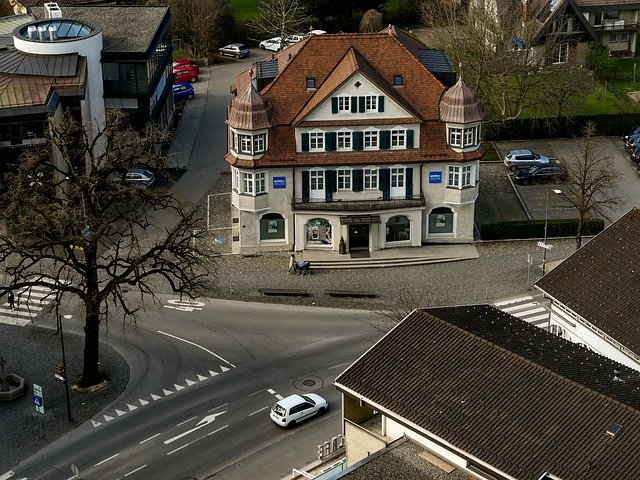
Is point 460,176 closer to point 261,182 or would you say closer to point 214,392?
point 261,182

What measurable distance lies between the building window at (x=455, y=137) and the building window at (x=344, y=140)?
7.29 meters

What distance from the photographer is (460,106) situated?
84812 millimetres

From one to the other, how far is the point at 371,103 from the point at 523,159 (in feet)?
67.6

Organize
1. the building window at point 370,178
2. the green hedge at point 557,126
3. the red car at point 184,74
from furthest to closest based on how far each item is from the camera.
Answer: the red car at point 184,74 → the green hedge at point 557,126 → the building window at point 370,178

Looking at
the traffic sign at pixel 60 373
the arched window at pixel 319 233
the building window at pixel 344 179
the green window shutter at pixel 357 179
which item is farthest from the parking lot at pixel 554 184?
the traffic sign at pixel 60 373

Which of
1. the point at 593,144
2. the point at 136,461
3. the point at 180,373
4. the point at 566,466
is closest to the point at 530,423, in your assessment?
the point at 566,466

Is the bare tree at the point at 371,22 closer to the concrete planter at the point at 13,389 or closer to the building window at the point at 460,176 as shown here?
the building window at the point at 460,176

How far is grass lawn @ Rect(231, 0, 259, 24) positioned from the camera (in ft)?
467

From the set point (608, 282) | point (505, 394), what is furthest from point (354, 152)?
point (505, 394)

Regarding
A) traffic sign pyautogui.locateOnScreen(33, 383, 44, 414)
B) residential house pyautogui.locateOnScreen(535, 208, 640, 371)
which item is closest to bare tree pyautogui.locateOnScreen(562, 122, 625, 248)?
residential house pyautogui.locateOnScreen(535, 208, 640, 371)

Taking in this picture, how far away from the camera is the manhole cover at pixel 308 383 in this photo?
230 ft

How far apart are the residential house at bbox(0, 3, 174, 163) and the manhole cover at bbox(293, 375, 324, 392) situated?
103 feet

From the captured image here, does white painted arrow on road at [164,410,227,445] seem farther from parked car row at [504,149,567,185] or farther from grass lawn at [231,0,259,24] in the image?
grass lawn at [231,0,259,24]

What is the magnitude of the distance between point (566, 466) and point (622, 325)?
16.9 meters
